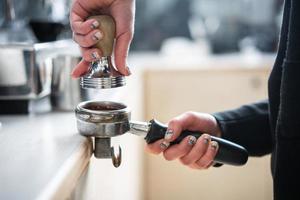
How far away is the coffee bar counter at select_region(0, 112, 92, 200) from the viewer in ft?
1.26

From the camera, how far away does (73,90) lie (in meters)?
0.83

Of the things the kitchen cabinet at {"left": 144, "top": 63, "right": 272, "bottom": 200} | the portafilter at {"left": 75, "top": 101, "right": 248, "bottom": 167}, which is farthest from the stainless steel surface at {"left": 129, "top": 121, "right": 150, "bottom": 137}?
the kitchen cabinet at {"left": 144, "top": 63, "right": 272, "bottom": 200}

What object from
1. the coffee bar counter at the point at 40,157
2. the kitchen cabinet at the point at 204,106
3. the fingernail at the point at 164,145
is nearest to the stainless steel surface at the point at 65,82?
the coffee bar counter at the point at 40,157

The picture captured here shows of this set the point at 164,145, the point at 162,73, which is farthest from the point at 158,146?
the point at 162,73

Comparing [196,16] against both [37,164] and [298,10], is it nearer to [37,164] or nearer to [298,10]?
[298,10]

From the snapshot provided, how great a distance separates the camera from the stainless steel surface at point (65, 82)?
0.82 meters

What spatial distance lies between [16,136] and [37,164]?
14cm

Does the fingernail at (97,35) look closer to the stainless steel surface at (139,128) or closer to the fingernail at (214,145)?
the stainless steel surface at (139,128)

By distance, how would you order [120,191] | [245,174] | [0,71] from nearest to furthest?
[0,71]
[120,191]
[245,174]

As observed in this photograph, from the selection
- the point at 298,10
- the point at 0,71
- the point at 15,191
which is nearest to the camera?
the point at 15,191

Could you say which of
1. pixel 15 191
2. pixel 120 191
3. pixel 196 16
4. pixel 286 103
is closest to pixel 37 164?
pixel 15 191

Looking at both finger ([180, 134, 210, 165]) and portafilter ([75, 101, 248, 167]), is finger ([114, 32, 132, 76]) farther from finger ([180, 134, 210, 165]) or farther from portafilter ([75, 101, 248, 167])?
finger ([180, 134, 210, 165])

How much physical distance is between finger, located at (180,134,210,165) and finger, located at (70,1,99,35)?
0.24m

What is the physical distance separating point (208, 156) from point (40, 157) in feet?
0.95
